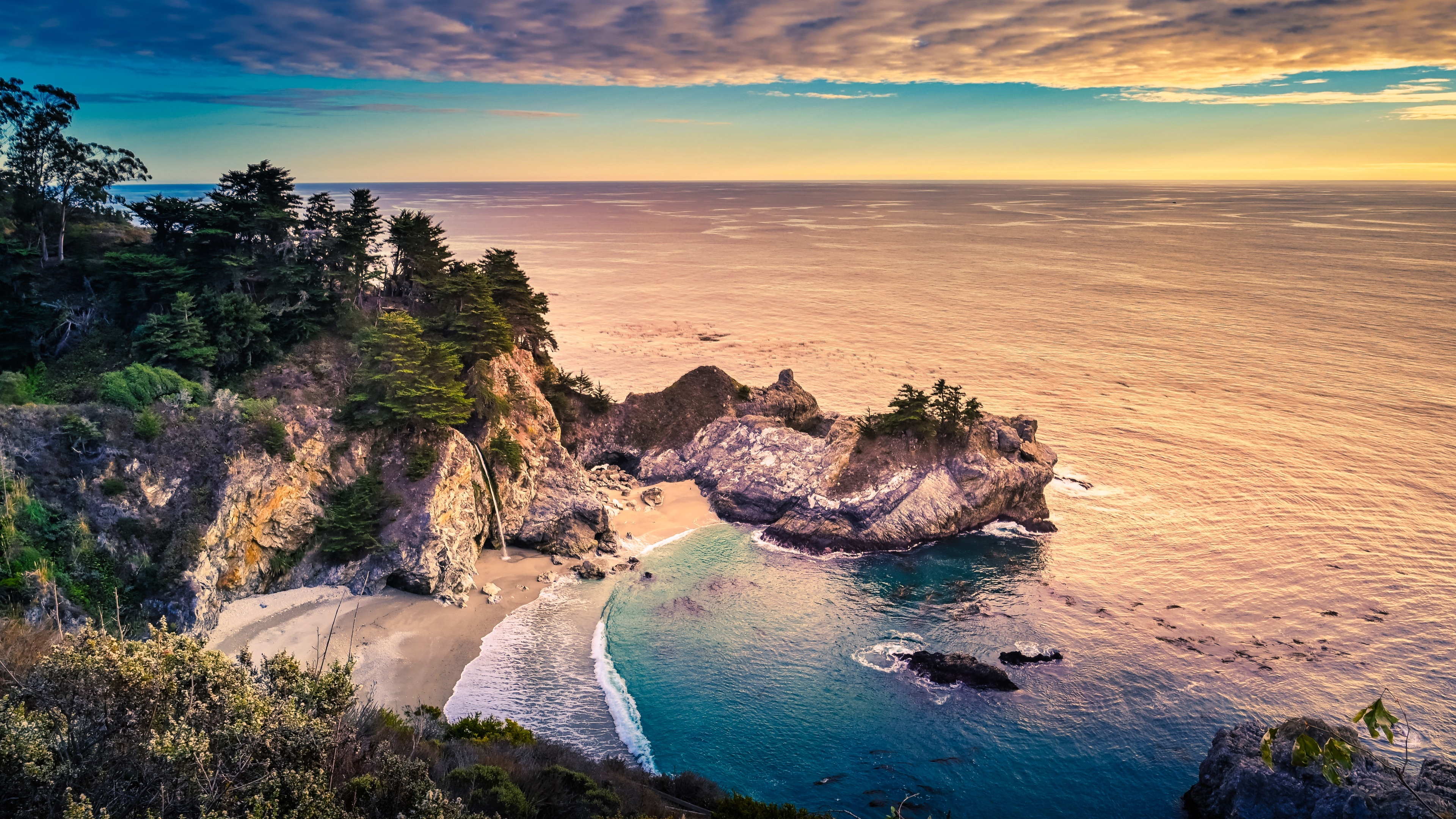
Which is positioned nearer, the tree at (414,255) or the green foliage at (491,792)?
the green foliage at (491,792)

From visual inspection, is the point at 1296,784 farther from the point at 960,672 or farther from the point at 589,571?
the point at 589,571

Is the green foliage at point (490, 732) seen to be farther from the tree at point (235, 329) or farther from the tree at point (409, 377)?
the tree at point (235, 329)

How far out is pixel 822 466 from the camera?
1555 inches

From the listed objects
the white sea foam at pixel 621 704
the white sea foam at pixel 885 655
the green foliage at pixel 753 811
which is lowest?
the white sea foam at pixel 621 704

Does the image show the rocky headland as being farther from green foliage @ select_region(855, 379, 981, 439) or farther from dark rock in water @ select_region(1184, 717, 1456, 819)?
dark rock in water @ select_region(1184, 717, 1456, 819)

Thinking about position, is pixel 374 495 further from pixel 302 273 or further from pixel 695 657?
pixel 695 657

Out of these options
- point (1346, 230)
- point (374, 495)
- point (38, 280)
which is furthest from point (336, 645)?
point (1346, 230)

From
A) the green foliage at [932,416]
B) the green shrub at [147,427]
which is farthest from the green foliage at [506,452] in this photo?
the green foliage at [932,416]

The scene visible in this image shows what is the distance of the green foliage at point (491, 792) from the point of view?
13.7 metres

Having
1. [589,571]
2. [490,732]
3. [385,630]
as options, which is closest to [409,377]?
[385,630]

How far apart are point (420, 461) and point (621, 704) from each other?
46.2 ft

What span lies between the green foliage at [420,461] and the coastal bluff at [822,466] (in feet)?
43.8

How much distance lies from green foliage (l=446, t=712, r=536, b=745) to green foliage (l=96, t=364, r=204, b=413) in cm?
1802

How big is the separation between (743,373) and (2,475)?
4682 centimetres
